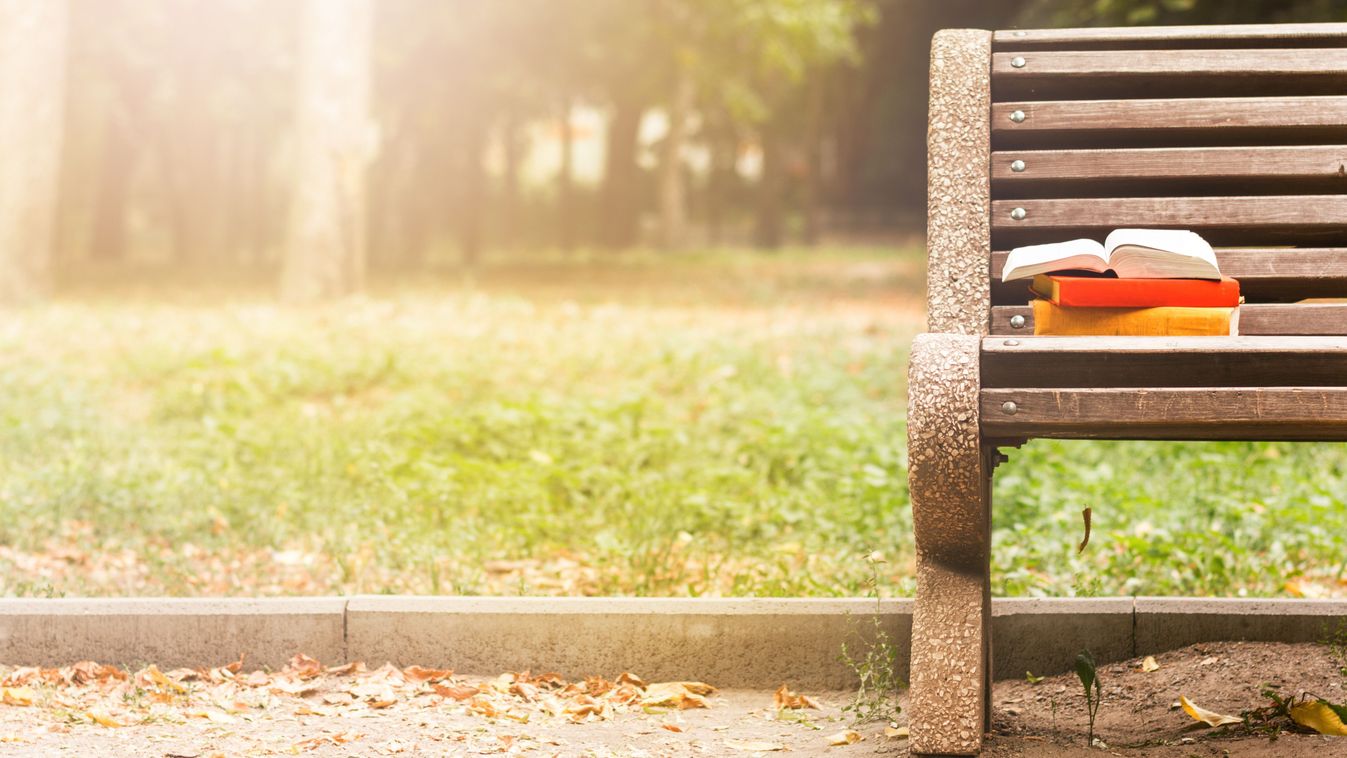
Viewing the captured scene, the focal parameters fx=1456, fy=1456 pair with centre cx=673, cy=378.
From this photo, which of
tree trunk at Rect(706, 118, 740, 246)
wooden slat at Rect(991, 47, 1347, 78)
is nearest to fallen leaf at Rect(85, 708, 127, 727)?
wooden slat at Rect(991, 47, 1347, 78)

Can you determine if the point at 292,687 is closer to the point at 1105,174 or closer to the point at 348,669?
the point at 348,669

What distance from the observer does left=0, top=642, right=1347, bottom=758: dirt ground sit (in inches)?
127

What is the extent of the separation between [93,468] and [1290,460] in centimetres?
544

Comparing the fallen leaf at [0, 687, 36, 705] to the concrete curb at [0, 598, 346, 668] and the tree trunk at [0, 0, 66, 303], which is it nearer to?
the concrete curb at [0, 598, 346, 668]

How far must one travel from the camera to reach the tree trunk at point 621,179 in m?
31.1

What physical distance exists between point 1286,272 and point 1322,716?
967 millimetres

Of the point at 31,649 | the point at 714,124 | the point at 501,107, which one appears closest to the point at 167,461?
the point at 31,649

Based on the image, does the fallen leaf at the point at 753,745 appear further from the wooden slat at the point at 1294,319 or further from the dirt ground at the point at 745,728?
the wooden slat at the point at 1294,319

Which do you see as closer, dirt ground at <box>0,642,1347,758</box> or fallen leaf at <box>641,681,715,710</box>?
dirt ground at <box>0,642,1347,758</box>

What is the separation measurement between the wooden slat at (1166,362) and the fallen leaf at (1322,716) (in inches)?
36.3

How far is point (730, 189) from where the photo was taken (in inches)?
1892

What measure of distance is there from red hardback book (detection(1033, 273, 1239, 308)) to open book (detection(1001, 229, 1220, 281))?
0.6 inches

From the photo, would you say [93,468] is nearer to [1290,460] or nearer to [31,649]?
[31,649]

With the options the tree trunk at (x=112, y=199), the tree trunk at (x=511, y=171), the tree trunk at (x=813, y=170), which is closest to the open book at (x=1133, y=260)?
the tree trunk at (x=511, y=171)
